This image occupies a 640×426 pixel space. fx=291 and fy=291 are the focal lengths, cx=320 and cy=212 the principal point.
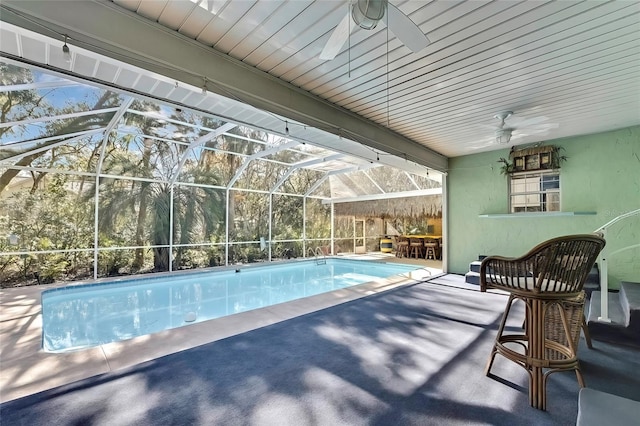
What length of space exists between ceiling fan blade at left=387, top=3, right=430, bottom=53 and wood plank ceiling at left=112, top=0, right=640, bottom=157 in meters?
0.35

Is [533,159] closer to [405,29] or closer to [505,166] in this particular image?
[505,166]

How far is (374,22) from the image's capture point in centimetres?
201

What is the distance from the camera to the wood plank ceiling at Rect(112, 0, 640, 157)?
245 cm

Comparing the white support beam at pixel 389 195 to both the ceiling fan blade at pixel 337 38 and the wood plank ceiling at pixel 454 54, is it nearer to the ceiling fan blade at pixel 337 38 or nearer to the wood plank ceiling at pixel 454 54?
the wood plank ceiling at pixel 454 54

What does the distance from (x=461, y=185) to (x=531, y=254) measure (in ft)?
19.7

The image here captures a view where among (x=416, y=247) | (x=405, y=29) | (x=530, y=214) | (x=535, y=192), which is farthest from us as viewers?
(x=416, y=247)

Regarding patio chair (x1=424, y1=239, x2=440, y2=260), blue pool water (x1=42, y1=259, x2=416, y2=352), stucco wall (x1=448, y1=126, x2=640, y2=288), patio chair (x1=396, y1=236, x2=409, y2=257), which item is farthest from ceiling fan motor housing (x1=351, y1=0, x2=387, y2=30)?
patio chair (x1=396, y1=236, x2=409, y2=257)

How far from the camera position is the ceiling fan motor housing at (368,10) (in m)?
1.93

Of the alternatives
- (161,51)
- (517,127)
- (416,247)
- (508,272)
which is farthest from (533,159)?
(161,51)

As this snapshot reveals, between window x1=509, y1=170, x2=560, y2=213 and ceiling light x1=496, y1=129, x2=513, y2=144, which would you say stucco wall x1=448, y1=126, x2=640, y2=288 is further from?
ceiling light x1=496, y1=129, x2=513, y2=144

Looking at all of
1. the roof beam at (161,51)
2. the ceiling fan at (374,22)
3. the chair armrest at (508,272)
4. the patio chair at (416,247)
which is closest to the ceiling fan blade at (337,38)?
the ceiling fan at (374,22)

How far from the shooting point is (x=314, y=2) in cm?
233

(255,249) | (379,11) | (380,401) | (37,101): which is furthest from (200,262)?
(379,11)

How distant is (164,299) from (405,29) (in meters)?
6.50
